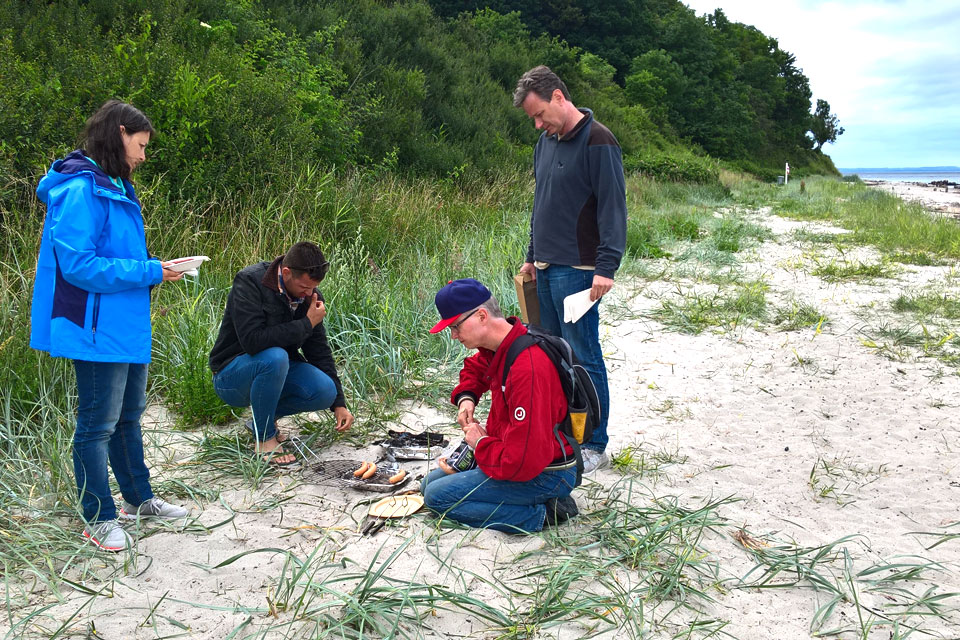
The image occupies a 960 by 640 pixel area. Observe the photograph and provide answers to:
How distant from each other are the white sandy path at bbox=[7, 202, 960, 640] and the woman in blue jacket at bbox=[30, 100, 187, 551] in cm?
43

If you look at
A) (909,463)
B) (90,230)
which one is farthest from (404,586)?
(909,463)

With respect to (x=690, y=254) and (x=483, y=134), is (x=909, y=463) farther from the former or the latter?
(x=483, y=134)

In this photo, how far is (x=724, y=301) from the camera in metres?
7.14

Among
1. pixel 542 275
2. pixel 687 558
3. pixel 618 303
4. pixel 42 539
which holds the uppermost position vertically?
pixel 542 275

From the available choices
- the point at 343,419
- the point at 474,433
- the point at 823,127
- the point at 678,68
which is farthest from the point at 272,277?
the point at 823,127

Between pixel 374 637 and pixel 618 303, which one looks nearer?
pixel 374 637

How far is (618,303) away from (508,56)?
54.5 ft

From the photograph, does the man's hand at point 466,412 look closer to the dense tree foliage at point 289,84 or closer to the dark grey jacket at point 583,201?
the dark grey jacket at point 583,201

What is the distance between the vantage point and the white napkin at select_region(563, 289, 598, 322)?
11.4ft

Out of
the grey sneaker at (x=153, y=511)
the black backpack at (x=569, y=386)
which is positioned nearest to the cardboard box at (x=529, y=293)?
the black backpack at (x=569, y=386)

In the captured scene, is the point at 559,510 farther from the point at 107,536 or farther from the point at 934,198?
the point at 934,198

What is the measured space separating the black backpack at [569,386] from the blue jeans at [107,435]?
1.52 meters

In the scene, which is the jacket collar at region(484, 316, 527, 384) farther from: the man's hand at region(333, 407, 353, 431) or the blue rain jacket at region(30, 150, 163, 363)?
the blue rain jacket at region(30, 150, 163, 363)

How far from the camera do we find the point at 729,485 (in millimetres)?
3689
